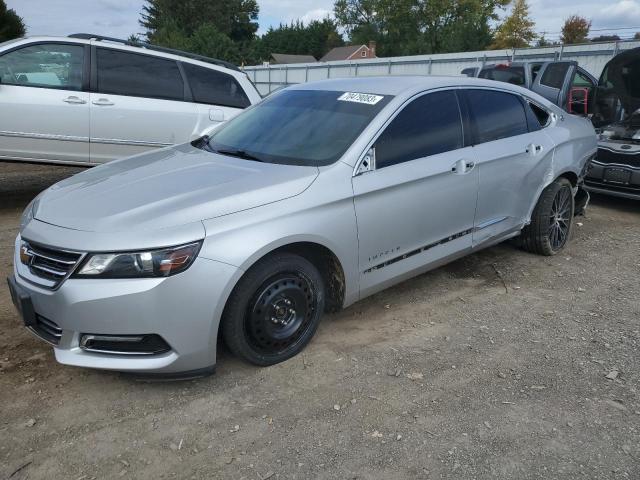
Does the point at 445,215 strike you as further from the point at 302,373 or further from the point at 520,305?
the point at 302,373

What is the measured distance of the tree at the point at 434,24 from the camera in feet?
169

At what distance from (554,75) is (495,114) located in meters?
7.09

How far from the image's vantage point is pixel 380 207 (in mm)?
3346

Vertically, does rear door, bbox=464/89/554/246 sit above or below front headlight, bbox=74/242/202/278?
above

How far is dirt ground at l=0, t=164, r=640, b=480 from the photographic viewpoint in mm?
2381

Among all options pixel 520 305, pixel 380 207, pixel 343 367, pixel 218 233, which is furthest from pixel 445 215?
pixel 218 233

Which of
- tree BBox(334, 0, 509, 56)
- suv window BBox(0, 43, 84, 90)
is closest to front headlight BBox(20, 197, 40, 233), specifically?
suv window BBox(0, 43, 84, 90)

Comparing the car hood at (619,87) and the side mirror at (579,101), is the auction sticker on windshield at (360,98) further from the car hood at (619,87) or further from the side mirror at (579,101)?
the side mirror at (579,101)

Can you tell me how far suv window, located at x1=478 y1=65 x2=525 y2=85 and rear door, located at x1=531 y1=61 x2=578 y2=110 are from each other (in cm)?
36

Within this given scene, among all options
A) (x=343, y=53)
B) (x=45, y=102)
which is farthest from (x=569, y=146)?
(x=343, y=53)

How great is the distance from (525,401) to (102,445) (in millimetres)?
2114

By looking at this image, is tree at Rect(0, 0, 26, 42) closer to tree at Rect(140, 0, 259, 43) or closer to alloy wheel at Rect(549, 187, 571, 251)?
alloy wheel at Rect(549, 187, 571, 251)

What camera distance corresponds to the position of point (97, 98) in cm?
591

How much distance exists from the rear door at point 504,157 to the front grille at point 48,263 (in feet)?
9.26
